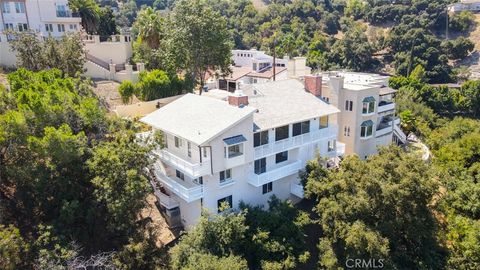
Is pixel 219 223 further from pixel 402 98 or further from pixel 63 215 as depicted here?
pixel 402 98

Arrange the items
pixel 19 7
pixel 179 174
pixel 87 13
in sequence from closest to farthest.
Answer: pixel 179 174 < pixel 19 7 < pixel 87 13

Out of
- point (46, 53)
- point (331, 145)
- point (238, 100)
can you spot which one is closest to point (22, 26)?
point (46, 53)

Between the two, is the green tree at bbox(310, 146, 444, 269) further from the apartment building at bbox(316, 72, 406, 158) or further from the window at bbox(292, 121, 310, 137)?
the apartment building at bbox(316, 72, 406, 158)

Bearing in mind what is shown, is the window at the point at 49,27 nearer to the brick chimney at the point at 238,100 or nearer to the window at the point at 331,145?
the brick chimney at the point at 238,100

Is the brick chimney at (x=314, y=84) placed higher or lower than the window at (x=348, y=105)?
higher

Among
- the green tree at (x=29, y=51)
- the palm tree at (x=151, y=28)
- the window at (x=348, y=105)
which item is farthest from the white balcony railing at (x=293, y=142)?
the palm tree at (x=151, y=28)

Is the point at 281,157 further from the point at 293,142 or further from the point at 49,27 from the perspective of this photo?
the point at 49,27

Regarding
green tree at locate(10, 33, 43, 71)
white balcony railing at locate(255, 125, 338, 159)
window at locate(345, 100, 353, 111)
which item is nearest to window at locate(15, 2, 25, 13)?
green tree at locate(10, 33, 43, 71)
